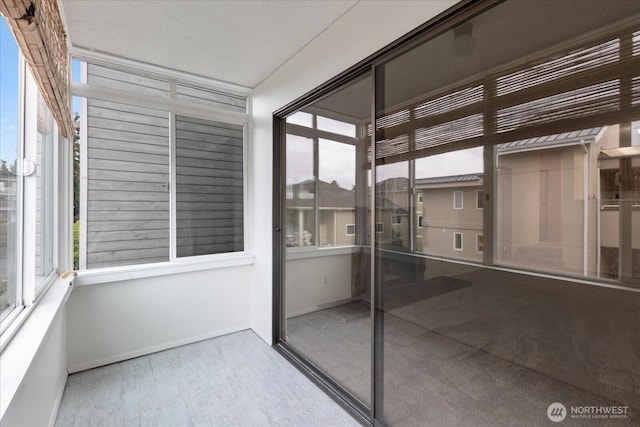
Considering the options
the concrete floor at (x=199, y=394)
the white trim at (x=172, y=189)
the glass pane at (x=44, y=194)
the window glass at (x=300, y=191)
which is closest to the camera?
the glass pane at (x=44, y=194)

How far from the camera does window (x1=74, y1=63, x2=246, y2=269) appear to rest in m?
2.67

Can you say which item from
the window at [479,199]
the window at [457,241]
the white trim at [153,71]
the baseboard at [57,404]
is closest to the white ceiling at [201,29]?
the white trim at [153,71]

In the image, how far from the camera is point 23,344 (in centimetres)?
129

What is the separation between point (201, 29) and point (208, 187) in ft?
4.84

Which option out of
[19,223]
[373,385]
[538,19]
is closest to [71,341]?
[19,223]

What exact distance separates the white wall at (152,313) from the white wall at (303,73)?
0.28 meters

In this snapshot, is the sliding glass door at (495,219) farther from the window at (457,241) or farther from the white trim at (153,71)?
the white trim at (153,71)

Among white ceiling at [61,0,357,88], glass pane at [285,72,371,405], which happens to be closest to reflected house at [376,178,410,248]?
glass pane at [285,72,371,405]

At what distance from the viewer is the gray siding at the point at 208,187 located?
10.0 ft

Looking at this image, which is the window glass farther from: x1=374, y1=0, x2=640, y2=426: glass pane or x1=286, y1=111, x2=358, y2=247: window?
x1=374, y1=0, x2=640, y2=426: glass pane

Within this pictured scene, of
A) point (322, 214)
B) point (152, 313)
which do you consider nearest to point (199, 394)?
point (152, 313)

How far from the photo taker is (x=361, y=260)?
202cm

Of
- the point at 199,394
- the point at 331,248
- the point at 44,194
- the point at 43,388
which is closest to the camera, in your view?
the point at 43,388

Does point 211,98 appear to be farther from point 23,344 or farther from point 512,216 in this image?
point 512,216
